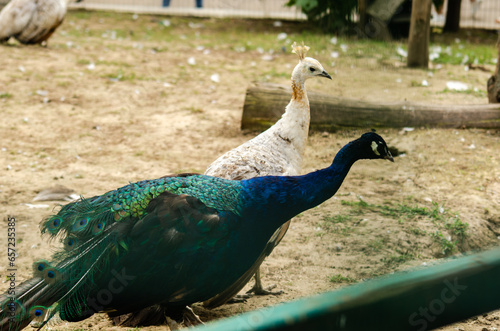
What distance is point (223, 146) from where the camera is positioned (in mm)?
6004

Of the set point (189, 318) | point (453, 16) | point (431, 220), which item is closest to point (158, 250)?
point (189, 318)

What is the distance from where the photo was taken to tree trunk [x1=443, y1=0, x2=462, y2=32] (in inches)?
476

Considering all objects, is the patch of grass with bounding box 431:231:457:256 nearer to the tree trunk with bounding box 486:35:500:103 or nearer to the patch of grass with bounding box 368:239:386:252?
the patch of grass with bounding box 368:239:386:252

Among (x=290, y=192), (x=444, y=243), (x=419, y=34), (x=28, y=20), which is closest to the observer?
(x=290, y=192)

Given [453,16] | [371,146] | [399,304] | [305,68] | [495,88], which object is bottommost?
[495,88]

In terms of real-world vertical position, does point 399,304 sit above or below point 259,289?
above

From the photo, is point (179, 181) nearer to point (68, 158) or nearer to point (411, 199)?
point (411, 199)

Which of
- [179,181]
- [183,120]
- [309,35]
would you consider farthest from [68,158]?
[309,35]

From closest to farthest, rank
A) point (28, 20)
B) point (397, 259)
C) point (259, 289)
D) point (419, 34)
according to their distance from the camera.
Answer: point (259, 289)
point (397, 259)
point (419, 34)
point (28, 20)

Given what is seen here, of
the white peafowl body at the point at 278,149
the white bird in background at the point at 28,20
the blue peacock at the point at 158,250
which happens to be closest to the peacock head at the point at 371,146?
the blue peacock at the point at 158,250

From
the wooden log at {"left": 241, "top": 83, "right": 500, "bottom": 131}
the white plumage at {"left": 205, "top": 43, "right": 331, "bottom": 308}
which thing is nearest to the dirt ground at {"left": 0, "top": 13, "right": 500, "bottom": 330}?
Result: the wooden log at {"left": 241, "top": 83, "right": 500, "bottom": 131}

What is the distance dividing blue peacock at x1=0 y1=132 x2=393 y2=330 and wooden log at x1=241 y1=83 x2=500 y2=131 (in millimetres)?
3467

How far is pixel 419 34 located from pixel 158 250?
7037 mm

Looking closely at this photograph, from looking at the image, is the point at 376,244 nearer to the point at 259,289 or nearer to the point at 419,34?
the point at 259,289
